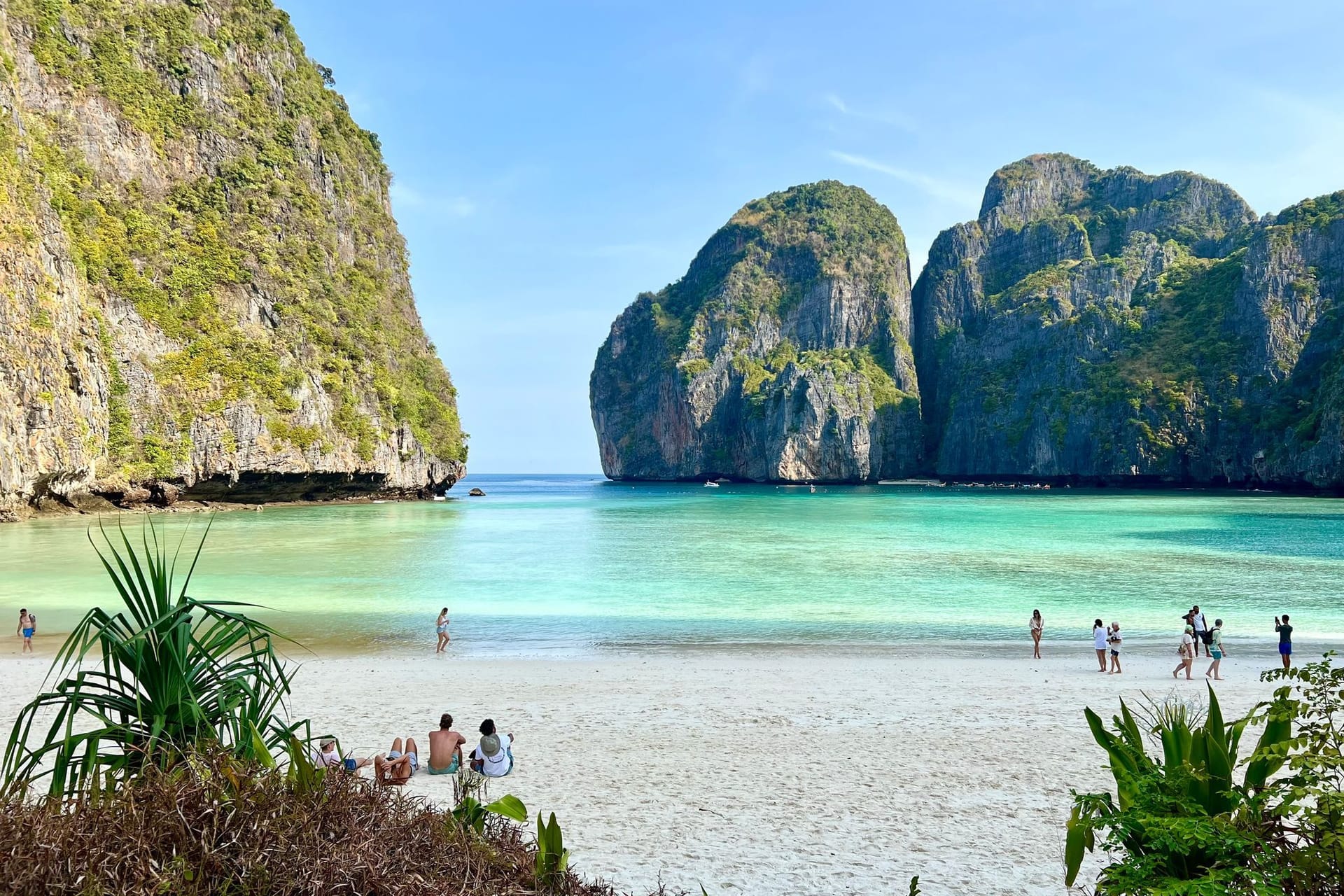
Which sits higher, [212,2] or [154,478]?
[212,2]

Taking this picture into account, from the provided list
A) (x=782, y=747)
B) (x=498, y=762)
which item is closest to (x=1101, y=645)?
(x=782, y=747)

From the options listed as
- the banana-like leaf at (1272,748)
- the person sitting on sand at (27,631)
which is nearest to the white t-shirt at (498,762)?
the banana-like leaf at (1272,748)

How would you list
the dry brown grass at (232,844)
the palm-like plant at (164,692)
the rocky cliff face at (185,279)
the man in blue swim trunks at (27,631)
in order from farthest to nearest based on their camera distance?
the rocky cliff face at (185,279)
the man in blue swim trunks at (27,631)
the palm-like plant at (164,692)
the dry brown grass at (232,844)

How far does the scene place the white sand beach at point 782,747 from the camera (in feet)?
18.9

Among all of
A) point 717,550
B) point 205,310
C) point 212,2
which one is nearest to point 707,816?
point 717,550

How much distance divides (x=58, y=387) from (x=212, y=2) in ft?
144

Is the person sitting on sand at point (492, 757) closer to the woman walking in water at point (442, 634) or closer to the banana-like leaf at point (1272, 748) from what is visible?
the banana-like leaf at point (1272, 748)

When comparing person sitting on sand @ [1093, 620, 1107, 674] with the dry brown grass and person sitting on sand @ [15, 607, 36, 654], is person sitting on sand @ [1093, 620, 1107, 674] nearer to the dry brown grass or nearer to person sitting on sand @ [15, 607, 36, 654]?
the dry brown grass

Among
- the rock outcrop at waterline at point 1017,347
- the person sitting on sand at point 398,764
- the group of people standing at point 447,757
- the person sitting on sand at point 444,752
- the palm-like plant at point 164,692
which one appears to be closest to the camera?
the palm-like plant at point 164,692

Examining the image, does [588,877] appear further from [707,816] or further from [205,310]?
[205,310]

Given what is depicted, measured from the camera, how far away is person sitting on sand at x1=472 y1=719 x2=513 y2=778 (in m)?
7.45

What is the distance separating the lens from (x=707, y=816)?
657 cm

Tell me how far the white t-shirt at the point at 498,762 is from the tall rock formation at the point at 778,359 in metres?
125

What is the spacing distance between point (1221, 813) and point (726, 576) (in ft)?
75.1
